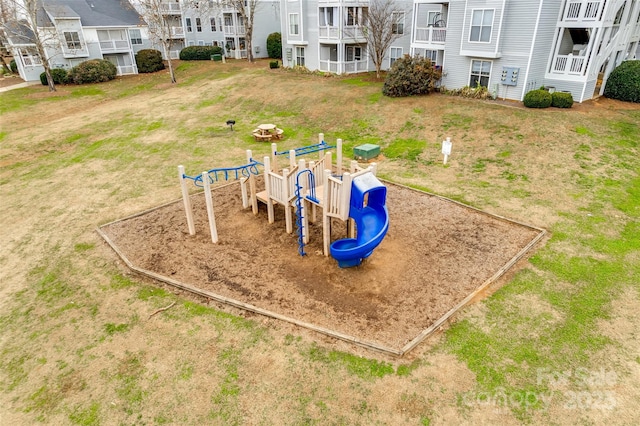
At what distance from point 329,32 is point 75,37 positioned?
2801 centimetres

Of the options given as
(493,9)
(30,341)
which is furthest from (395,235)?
(493,9)

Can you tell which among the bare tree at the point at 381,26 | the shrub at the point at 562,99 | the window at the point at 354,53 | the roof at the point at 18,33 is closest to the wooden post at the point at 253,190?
the shrub at the point at 562,99

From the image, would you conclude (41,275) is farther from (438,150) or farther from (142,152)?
(438,150)

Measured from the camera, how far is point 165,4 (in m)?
49.3

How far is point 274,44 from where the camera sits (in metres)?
46.3

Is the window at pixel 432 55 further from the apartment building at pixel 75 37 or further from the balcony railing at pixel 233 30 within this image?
the apartment building at pixel 75 37

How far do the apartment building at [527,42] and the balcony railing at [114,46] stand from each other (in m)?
33.4

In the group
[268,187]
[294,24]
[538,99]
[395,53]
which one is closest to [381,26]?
[395,53]

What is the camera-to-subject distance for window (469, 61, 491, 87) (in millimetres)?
23922

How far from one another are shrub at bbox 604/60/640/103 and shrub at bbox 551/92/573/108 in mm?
4615

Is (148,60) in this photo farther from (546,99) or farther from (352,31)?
(546,99)

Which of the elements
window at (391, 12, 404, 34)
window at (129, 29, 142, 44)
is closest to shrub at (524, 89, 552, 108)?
window at (391, 12, 404, 34)

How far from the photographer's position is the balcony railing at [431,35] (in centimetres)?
2602

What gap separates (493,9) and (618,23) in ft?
26.0
